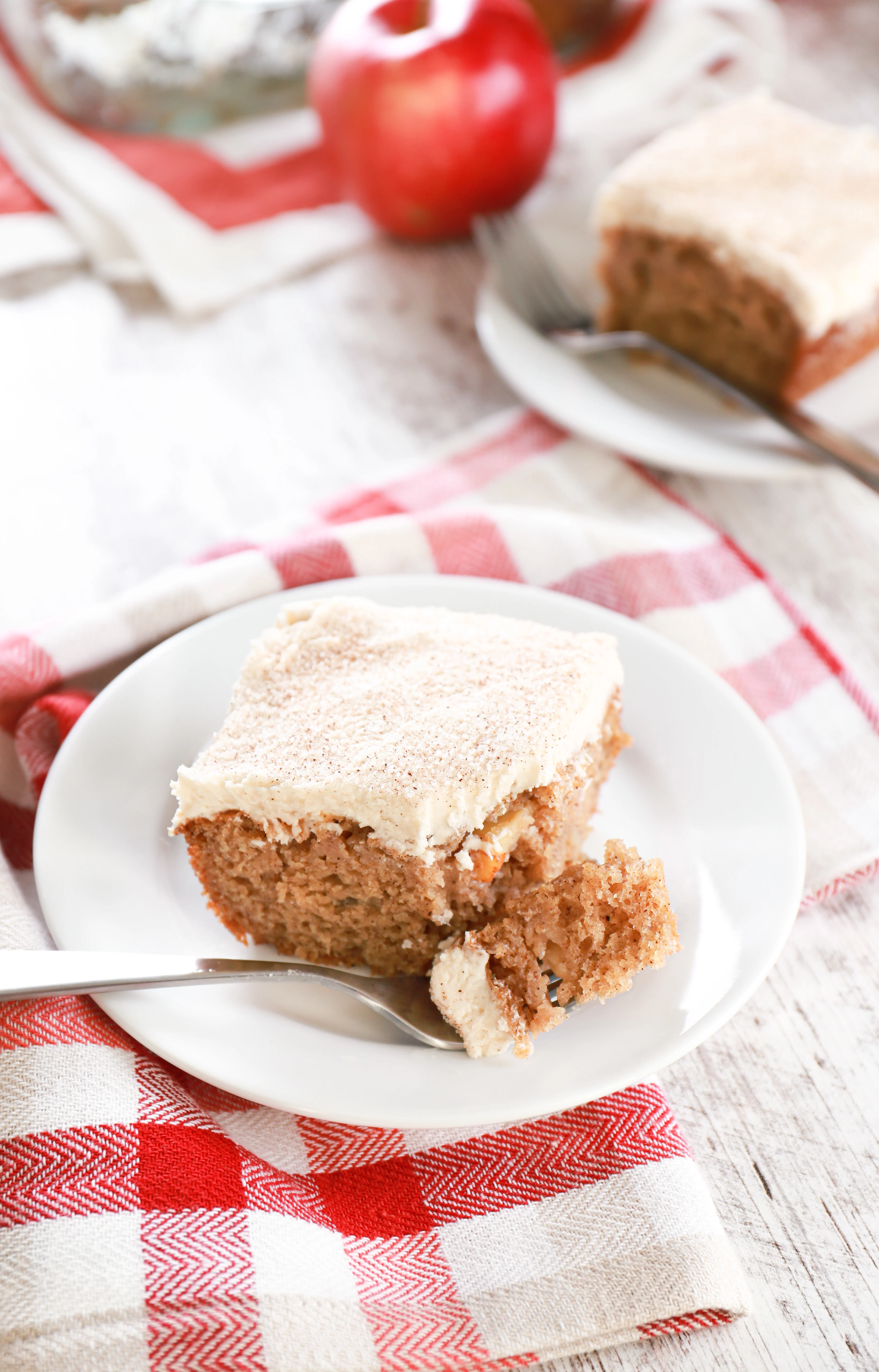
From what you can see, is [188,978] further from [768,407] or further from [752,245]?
[752,245]

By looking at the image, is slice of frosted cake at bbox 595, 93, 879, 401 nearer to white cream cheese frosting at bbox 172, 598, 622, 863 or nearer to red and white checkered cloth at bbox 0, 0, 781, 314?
red and white checkered cloth at bbox 0, 0, 781, 314

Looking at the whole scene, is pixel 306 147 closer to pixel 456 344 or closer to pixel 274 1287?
pixel 456 344

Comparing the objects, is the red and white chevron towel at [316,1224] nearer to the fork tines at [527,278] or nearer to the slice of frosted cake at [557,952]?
the slice of frosted cake at [557,952]

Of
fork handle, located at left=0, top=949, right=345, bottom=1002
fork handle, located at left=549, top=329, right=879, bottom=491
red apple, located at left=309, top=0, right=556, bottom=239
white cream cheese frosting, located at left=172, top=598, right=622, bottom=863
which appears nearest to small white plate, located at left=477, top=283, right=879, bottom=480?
fork handle, located at left=549, top=329, right=879, bottom=491

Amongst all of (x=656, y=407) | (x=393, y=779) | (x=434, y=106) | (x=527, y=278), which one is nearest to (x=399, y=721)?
(x=393, y=779)

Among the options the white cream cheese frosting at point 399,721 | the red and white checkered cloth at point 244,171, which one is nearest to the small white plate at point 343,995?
the white cream cheese frosting at point 399,721

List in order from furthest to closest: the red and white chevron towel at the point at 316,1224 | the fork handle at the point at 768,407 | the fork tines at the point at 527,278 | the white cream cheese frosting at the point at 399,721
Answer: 1. the fork tines at the point at 527,278
2. the fork handle at the point at 768,407
3. the white cream cheese frosting at the point at 399,721
4. the red and white chevron towel at the point at 316,1224
